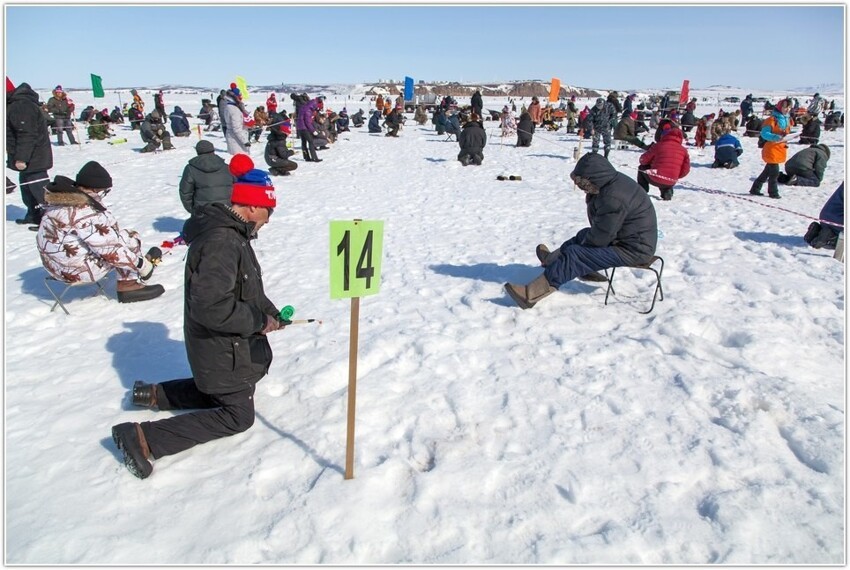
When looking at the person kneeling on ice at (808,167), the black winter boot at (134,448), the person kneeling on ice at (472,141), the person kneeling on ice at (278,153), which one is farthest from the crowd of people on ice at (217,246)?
the person kneeling on ice at (278,153)

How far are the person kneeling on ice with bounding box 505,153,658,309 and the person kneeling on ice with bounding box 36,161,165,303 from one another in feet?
13.9

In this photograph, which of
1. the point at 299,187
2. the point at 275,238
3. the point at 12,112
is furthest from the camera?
the point at 299,187

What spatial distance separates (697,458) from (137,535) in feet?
10.4

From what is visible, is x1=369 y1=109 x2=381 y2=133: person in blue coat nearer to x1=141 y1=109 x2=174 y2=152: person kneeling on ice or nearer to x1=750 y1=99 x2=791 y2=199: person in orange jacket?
x1=141 y1=109 x2=174 y2=152: person kneeling on ice

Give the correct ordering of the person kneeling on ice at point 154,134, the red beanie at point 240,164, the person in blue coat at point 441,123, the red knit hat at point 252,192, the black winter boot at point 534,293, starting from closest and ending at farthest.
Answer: the red knit hat at point 252,192 → the black winter boot at point 534,293 → the red beanie at point 240,164 → the person kneeling on ice at point 154,134 → the person in blue coat at point 441,123

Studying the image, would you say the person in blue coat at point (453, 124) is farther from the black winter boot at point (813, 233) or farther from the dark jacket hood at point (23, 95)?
the black winter boot at point (813, 233)

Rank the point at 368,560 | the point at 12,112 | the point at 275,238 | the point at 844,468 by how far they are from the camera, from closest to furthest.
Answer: the point at 368,560, the point at 844,468, the point at 12,112, the point at 275,238

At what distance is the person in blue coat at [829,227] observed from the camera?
6.45m

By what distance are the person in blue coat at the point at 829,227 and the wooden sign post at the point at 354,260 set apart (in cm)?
684

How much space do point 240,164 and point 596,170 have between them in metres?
4.50

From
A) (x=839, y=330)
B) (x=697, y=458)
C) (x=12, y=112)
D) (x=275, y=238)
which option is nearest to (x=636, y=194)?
(x=839, y=330)

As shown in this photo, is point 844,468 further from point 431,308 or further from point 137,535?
point 137,535

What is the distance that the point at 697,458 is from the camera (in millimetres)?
2924

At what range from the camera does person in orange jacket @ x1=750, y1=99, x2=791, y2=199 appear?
984 centimetres
